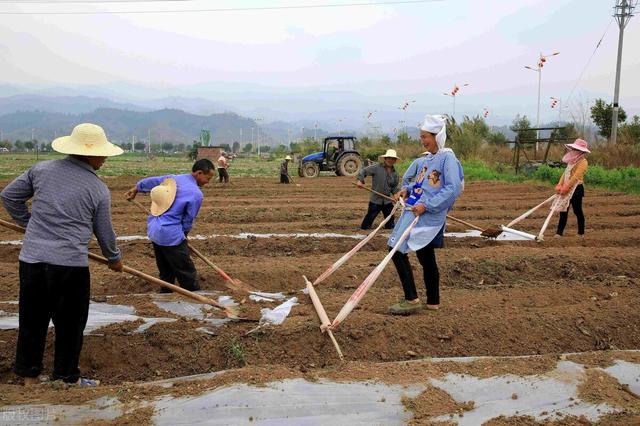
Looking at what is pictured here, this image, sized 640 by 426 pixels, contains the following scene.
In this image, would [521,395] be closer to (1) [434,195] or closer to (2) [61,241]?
(1) [434,195]

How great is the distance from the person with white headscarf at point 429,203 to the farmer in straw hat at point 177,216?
174 cm

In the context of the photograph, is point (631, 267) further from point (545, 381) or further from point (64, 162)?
point (64, 162)

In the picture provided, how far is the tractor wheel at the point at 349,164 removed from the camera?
22797 millimetres

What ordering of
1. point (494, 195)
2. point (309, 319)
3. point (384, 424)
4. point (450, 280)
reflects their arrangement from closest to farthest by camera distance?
point (384, 424)
point (309, 319)
point (450, 280)
point (494, 195)

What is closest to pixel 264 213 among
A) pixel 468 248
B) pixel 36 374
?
pixel 468 248

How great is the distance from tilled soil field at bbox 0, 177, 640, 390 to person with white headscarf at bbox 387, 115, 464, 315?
0.30m

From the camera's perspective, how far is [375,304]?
4863 mm

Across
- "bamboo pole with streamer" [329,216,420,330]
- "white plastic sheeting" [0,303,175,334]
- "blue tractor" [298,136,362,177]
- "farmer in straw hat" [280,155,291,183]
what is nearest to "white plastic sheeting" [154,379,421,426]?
"bamboo pole with streamer" [329,216,420,330]

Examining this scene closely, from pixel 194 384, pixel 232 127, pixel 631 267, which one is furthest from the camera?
pixel 232 127

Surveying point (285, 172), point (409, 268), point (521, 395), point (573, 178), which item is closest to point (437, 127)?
point (409, 268)

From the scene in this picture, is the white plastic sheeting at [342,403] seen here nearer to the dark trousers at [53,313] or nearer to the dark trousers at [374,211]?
the dark trousers at [53,313]

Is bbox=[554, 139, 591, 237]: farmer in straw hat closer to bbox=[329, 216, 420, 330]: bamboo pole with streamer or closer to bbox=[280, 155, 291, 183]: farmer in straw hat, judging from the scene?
bbox=[329, 216, 420, 330]: bamboo pole with streamer

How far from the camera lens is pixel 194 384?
3.09 m

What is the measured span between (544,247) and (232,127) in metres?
150
